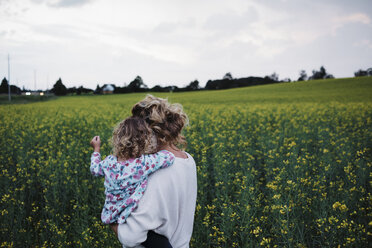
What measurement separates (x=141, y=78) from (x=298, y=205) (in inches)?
3434

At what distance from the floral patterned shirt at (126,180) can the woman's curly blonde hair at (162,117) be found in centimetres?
13

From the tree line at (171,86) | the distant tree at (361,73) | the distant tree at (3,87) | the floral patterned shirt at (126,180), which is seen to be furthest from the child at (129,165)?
the distant tree at (361,73)

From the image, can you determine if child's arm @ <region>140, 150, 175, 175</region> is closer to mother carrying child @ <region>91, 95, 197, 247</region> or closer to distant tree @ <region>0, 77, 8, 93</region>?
mother carrying child @ <region>91, 95, 197, 247</region>

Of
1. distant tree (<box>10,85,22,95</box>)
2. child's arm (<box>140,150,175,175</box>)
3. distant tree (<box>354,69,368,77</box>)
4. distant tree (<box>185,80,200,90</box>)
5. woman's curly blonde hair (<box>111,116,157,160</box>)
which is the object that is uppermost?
distant tree (<box>354,69,368,77</box>)

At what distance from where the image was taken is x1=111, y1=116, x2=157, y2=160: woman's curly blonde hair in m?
1.55

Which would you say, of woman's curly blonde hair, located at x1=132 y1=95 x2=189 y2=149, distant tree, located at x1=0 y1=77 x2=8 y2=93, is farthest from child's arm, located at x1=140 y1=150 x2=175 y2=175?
distant tree, located at x1=0 y1=77 x2=8 y2=93

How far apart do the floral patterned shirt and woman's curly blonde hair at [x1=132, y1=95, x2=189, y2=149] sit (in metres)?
0.13

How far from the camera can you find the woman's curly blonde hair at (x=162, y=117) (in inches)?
61.3

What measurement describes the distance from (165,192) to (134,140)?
1.20ft

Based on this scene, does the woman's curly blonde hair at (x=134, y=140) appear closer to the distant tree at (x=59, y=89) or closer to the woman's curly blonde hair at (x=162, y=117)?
the woman's curly blonde hair at (x=162, y=117)

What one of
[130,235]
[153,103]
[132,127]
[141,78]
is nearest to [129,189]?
[130,235]

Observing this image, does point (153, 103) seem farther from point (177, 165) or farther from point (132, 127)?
point (177, 165)

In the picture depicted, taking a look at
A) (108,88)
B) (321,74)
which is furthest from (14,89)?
(321,74)

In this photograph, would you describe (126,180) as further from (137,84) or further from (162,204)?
(137,84)
